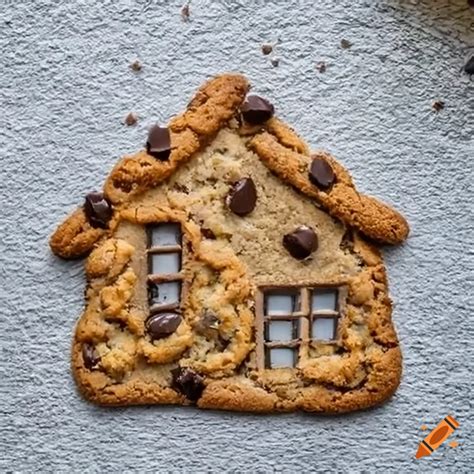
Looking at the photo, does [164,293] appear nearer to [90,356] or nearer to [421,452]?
[90,356]

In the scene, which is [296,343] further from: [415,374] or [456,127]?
[456,127]

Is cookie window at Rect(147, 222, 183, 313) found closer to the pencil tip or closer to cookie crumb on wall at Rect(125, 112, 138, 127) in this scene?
cookie crumb on wall at Rect(125, 112, 138, 127)

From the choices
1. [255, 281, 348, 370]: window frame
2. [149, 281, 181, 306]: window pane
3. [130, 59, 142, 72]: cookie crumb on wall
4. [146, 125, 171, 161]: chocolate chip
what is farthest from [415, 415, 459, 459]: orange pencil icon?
[130, 59, 142, 72]: cookie crumb on wall

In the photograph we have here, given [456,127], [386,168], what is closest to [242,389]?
[386,168]

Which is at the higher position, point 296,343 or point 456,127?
point 456,127

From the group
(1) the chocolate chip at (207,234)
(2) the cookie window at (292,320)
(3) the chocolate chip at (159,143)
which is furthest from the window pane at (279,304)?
(3) the chocolate chip at (159,143)

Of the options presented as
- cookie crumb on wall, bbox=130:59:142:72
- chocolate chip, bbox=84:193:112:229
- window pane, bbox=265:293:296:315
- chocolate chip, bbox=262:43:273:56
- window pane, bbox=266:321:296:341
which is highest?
chocolate chip, bbox=262:43:273:56

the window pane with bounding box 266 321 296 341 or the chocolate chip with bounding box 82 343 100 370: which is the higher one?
the window pane with bounding box 266 321 296 341

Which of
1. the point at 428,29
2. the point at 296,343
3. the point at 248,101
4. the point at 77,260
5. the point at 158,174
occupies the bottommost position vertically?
the point at 296,343
